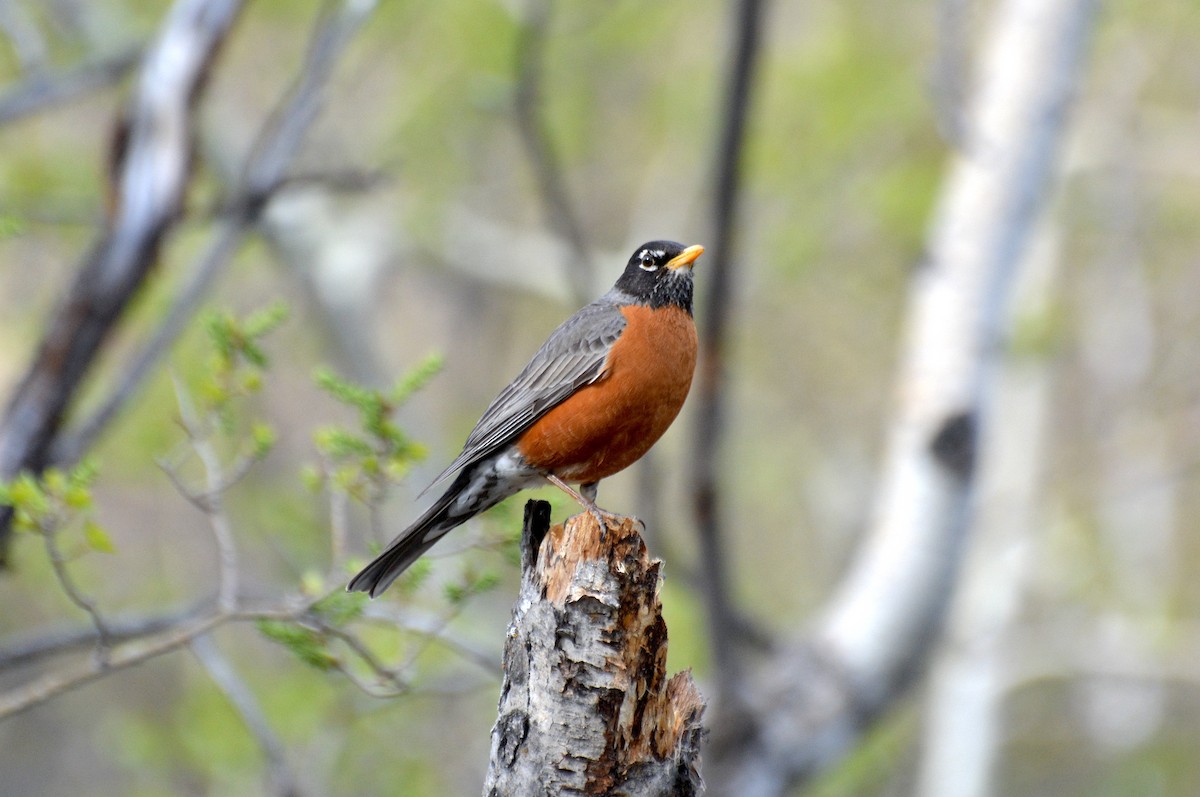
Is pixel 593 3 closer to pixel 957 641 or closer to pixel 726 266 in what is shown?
pixel 726 266

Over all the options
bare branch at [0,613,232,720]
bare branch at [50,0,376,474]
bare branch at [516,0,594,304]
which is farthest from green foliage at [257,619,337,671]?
bare branch at [516,0,594,304]

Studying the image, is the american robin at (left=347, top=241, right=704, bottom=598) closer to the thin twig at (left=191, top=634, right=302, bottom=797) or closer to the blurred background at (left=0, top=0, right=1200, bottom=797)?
the thin twig at (left=191, top=634, right=302, bottom=797)

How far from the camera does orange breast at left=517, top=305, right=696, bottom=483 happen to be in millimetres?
4715

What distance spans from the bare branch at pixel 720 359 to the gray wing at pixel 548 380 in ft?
3.41

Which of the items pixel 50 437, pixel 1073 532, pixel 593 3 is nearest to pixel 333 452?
pixel 50 437

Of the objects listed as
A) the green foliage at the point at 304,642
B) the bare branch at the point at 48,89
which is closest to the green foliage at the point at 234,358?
the green foliage at the point at 304,642

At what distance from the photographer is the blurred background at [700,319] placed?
374 inches

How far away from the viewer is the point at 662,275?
5.42 metres

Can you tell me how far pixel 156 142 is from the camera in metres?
5.36

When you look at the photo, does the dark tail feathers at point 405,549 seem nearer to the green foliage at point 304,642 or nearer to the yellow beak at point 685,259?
the green foliage at point 304,642

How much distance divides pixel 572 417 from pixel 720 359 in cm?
170

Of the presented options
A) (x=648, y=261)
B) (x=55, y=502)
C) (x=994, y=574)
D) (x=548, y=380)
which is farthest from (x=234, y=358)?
(x=994, y=574)

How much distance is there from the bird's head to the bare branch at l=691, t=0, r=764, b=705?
0.41 metres

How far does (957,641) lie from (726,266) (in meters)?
7.04
